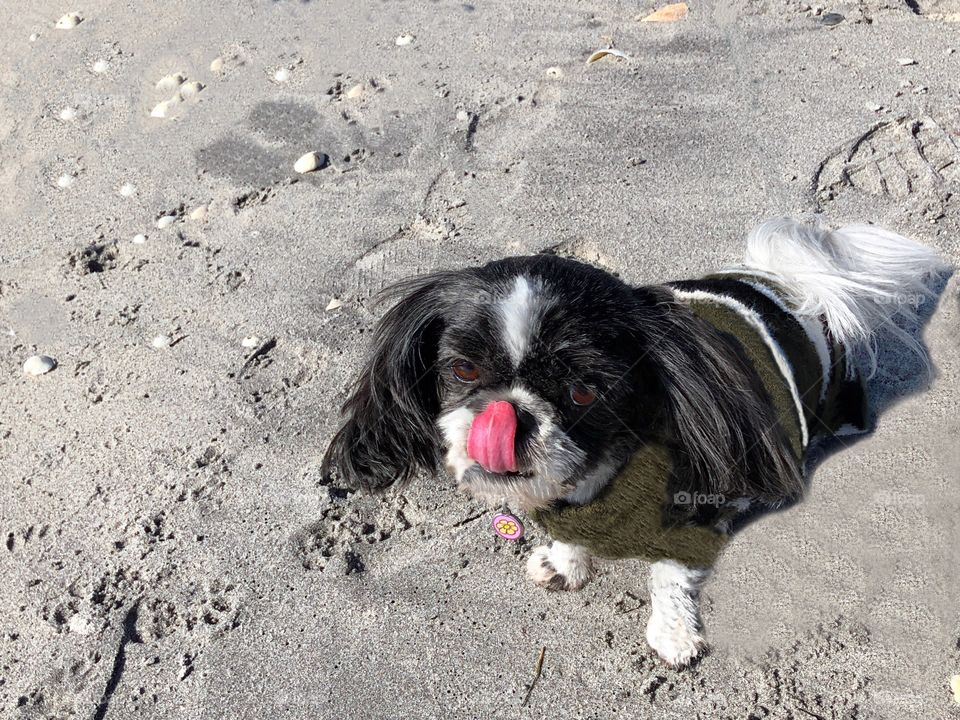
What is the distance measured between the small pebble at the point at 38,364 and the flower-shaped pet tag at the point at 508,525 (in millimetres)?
1698

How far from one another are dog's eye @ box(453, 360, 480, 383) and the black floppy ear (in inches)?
5.2

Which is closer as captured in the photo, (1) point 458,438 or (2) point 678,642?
(1) point 458,438

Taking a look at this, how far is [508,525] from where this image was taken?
231 cm

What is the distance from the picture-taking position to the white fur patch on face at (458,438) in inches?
70.6

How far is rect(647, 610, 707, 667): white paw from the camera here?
218 centimetres

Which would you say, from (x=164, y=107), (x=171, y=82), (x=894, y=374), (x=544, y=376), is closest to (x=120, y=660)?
(x=544, y=376)

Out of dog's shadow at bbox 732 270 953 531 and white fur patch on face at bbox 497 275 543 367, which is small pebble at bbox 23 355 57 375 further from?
dog's shadow at bbox 732 270 953 531

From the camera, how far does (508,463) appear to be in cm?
174

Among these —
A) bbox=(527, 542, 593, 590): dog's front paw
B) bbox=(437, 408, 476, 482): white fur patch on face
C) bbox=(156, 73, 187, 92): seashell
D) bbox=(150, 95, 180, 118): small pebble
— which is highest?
bbox=(437, 408, 476, 482): white fur patch on face

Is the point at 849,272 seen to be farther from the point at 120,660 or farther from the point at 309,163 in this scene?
the point at 120,660

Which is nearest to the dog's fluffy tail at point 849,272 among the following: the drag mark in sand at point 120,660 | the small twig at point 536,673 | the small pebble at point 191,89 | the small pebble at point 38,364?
the small twig at point 536,673

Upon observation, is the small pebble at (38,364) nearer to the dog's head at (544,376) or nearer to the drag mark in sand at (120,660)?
the drag mark in sand at (120,660)

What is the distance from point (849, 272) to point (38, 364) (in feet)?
8.79

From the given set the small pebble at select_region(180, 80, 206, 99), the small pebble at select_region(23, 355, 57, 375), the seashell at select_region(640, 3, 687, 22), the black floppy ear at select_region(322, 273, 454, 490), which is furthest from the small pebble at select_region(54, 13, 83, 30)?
the black floppy ear at select_region(322, 273, 454, 490)
